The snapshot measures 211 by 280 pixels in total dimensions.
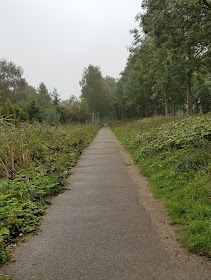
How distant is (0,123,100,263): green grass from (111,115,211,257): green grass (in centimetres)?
240

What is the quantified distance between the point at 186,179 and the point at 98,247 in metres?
3.14

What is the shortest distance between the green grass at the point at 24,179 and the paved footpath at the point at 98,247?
27 centimetres

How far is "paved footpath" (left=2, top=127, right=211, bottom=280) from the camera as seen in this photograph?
272 centimetres

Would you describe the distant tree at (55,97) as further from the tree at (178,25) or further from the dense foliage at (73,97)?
the tree at (178,25)

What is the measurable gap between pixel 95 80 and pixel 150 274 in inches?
1929

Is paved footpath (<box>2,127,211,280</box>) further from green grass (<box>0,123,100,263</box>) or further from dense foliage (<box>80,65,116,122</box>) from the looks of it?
dense foliage (<box>80,65,116,122</box>)

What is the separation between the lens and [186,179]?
5602 mm

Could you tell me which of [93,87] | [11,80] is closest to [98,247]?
[93,87]

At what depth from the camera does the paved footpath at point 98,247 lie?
2.72 m

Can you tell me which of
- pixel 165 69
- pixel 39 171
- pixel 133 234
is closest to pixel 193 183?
pixel 133 234

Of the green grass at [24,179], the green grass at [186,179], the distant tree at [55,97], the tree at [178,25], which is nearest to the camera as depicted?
the green grass at [186,179]

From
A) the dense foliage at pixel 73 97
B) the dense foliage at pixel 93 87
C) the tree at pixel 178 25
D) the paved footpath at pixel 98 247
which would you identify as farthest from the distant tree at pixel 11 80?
the paved footpath at pixel 98 247

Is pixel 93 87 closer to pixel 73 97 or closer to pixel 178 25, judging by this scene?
pixel 73 97

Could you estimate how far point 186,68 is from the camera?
50.8ft
